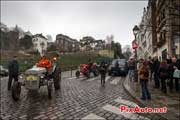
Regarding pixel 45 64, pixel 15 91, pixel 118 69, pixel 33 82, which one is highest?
pixel 45 64

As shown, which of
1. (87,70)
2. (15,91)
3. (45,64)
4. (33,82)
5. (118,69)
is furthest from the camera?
(118,69)

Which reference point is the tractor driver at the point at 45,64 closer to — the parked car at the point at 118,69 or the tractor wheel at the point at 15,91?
the tractor wheel at the point at 15,91

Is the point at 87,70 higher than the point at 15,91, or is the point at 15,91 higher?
the point at 87,70

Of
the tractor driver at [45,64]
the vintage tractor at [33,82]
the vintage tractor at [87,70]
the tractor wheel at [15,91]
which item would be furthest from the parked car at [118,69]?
the tractor wheel at [15,91]

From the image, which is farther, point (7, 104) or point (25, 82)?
point (25, 82)

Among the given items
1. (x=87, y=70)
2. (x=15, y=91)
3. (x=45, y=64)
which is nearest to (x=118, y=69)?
(x=87, y=70)

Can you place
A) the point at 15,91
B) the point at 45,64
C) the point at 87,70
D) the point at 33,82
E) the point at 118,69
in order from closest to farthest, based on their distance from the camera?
1. the point at 15,91
2. the point at 33,82
3. the point at 45,64
4. the point at 87,70
5. the point at 118,69

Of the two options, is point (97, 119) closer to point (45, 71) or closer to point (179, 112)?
point (179, 112)

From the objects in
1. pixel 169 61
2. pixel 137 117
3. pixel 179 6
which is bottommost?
pixel 137 117

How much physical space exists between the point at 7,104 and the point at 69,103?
7.79ft

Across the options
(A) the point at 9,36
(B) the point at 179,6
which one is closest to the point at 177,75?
(B) the point at 179,6

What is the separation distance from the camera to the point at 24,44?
88875mm

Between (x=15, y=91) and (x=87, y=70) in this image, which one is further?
(x=87, y=70)

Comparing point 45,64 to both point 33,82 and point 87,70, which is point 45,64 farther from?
point 87,70
